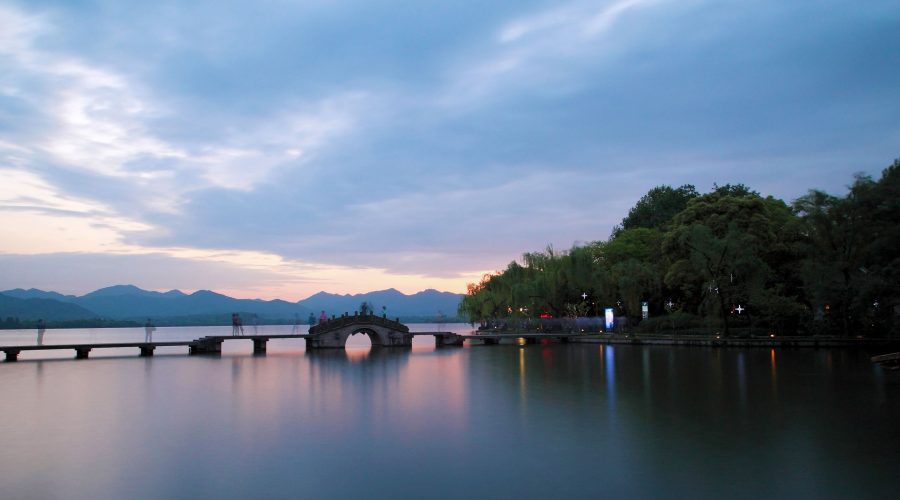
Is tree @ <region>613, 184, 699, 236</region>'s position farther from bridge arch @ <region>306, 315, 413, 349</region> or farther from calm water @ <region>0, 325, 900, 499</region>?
calm water @ <region>0, 325, 900, 499</region>

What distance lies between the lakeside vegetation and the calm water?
310 inches

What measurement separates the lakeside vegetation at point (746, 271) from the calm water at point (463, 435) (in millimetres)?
7864

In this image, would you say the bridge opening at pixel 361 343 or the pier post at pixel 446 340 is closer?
the bridge opening at pixel 361 343

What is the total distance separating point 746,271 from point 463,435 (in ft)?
104

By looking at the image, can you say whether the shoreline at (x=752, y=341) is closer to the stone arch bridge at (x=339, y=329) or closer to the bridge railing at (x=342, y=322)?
the stone arch bridge at (x=339, y=329)

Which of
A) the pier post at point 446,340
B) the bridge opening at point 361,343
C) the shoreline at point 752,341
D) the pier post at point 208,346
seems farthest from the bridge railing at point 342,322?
the shoreline at point 752,341

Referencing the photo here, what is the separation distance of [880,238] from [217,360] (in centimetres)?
3394

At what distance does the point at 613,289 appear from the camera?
2178 inches

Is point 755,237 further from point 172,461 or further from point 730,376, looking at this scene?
point 172,461

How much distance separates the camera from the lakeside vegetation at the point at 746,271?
31.7 metres

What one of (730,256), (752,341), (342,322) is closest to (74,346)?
(342,322)

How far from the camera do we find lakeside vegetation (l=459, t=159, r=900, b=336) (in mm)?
31688

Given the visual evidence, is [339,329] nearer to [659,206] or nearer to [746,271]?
[746,271]

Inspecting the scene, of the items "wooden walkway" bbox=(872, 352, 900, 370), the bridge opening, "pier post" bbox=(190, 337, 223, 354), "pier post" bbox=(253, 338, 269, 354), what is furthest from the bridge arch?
"wooden walkway" bbox=(872, 352, 900, 370)
